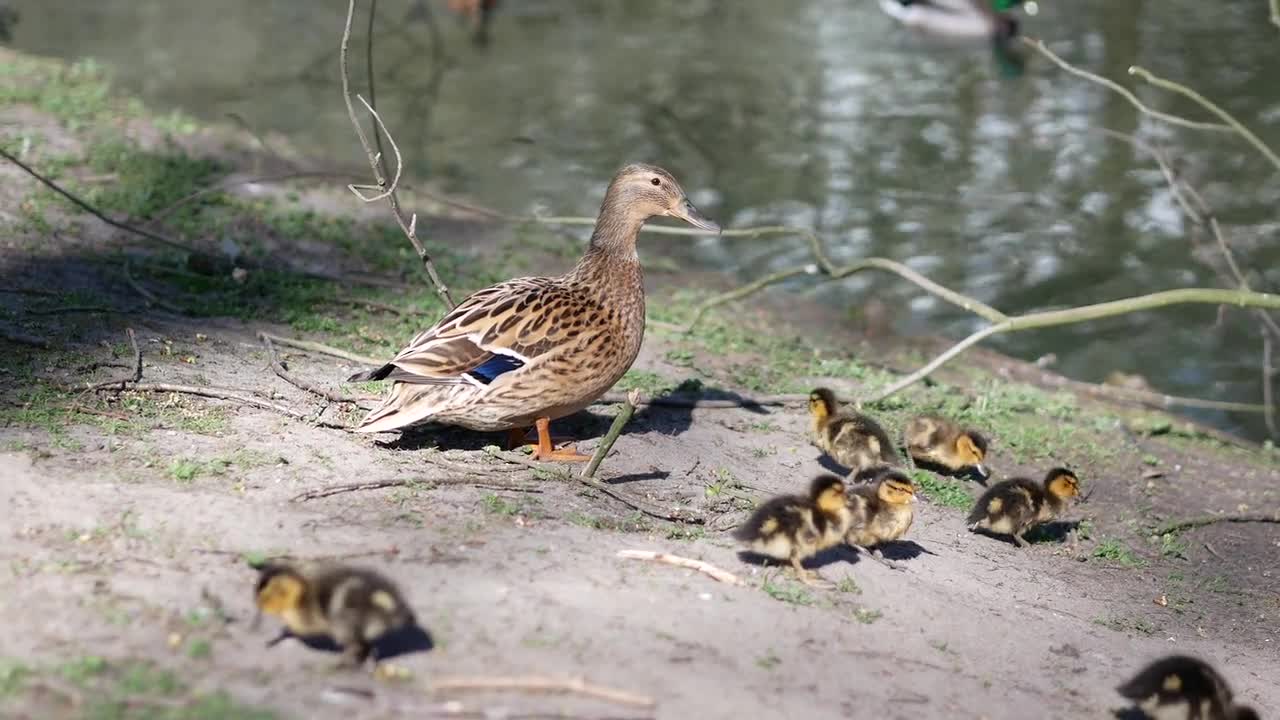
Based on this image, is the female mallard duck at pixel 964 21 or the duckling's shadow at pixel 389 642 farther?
the female mallard duck at pixel 964 21

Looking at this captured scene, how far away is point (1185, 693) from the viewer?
515cm

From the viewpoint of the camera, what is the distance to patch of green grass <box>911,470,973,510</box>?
7.50m

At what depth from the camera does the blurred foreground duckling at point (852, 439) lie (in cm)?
734

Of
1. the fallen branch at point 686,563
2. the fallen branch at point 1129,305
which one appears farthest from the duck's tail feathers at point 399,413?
the fallen branch at point 1129,305

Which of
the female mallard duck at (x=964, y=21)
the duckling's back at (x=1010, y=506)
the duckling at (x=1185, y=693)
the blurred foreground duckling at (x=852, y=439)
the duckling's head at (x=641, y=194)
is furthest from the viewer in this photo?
the female mallard duck at (x=964, y=21)

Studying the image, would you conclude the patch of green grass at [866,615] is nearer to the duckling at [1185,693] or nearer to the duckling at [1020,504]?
the duckling at [1185,693]

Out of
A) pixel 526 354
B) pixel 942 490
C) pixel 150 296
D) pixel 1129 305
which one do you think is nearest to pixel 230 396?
pixel 526 354

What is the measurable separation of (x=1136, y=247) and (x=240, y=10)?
12673 millimetres

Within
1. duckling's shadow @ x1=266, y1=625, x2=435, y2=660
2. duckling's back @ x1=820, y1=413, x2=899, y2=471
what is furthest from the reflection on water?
duckling's shadow @ x1=266, y1=625, x2=435, y2=660

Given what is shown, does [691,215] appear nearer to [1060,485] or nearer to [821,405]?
[821,405]

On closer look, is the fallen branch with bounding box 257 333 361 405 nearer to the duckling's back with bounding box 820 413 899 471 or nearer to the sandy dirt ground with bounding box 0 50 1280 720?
the sandy dirt ground with bounding box 0 50 1280 720

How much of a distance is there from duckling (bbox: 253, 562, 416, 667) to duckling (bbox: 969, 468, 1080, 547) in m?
3.32

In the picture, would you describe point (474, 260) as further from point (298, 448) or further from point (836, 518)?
point (836, 518)

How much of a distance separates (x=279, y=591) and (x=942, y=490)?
408 centimetres
